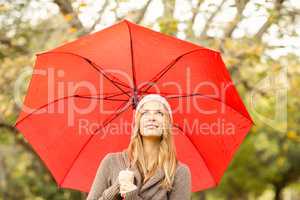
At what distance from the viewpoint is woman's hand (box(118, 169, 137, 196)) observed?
427 cm

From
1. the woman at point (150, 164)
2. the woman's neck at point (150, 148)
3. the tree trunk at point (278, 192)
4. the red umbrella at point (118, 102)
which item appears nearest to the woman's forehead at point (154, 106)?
the woman at point (150, 164)

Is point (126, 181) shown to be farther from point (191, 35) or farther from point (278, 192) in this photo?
point (278, 192)

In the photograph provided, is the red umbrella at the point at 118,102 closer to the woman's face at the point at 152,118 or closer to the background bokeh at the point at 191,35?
the woman's face at the point at 152,118

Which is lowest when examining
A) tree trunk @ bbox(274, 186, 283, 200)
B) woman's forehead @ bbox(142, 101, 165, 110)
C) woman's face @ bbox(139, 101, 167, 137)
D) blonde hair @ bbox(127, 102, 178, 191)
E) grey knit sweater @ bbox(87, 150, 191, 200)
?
tree trunk @ bbox(274, 186, 283, 200)

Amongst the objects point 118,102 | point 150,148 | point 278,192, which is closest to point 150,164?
point 150,148

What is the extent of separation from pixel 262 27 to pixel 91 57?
19.4 feet

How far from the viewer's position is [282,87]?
12008mm

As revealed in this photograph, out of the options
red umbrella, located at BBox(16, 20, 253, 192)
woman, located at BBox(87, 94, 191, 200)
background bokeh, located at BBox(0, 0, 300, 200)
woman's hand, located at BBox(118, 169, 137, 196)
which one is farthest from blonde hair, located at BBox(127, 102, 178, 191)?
background bokeh, located at BBox(0, 0, 300, 200)

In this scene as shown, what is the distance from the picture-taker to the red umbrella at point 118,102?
520 cm

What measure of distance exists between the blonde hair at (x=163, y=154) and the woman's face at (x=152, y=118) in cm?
3

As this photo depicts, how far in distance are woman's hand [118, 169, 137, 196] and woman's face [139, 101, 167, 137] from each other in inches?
11.9

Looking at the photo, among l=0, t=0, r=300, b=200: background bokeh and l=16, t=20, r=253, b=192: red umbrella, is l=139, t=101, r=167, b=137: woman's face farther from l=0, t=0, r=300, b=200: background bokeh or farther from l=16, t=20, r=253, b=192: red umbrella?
l=0, t=0, r=300, b=200: background bokeh

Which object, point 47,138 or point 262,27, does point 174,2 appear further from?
point 47,138

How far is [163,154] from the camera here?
14.5 feet
